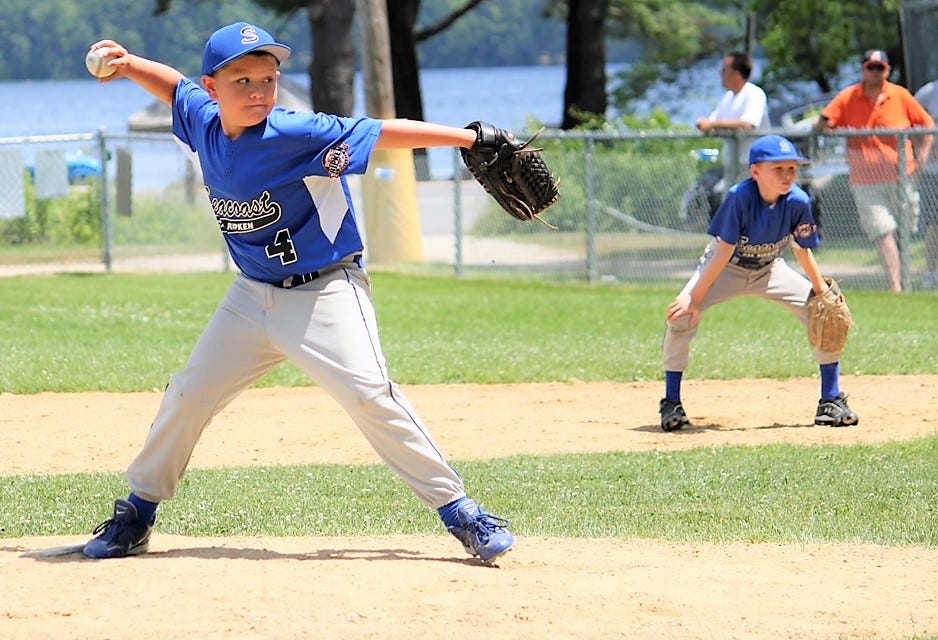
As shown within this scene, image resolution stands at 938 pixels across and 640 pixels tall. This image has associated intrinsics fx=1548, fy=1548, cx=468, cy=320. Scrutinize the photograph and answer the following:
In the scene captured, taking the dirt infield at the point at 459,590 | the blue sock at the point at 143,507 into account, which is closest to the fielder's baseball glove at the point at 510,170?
the dirt infield at the point at 459,590

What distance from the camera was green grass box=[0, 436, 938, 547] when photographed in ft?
20.2

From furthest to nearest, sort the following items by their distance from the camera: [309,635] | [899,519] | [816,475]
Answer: [816,475] < [899,519] < [309,635]

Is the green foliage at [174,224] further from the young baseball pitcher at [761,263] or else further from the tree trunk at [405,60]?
the young baseball pitcher at [761,263]

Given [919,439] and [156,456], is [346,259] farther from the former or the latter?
[919,439]

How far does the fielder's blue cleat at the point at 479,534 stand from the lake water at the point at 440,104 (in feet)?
71.6

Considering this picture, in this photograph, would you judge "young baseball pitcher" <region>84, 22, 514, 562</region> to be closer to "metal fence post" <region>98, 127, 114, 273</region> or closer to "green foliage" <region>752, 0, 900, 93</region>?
"metal fence post" <region>98, 127, 114, 273</region>

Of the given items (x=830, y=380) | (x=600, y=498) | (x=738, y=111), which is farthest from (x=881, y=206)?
(x=600, y=498)

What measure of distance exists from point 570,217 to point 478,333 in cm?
515

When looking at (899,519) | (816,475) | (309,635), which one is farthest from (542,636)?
(816,475)

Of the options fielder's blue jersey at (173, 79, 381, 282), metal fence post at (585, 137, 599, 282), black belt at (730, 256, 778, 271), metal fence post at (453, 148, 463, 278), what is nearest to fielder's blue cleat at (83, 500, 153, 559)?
fielder's blue jersey at (173, 79, 381, 282)

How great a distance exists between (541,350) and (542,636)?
7.15m

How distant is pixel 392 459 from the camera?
532 centimetres

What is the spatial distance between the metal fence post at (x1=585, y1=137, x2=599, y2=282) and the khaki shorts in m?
2.75

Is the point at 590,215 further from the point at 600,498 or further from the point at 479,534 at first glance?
the point at 479,534
